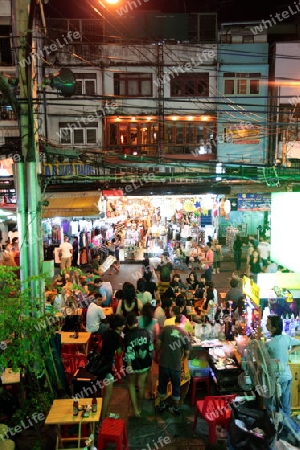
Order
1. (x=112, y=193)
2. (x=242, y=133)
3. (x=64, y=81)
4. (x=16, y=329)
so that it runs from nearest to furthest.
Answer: (x=16, y=329) → (x=64, y=81) → (x=112, y=193) → (x=242, y=133)

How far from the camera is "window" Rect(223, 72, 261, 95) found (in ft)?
79.0

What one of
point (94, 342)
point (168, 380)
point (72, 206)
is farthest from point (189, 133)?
point (168, 380)

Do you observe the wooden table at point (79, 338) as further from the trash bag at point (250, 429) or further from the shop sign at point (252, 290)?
the trash bag at point (250, 429)

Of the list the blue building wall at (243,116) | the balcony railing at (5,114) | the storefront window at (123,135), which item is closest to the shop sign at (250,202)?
the blue building wall at (243,116)

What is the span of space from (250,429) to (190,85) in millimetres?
21562

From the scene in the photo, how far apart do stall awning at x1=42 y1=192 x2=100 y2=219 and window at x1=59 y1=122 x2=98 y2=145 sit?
914 centimetres

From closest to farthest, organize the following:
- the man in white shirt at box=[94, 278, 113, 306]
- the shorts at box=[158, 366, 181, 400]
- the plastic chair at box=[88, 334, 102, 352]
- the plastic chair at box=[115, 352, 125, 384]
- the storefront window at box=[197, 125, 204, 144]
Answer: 1. the shorts at box=[158, 366, 181, 400]
2. the plastic chair at box=[115, 352, 125, 384]
3. the plastic chair at box=[88, 334, 102, 352]
4. the man in white shirt at box=[94, 278, 113, 306]
5. the storefront window at box=[197, 125, 204, 144]

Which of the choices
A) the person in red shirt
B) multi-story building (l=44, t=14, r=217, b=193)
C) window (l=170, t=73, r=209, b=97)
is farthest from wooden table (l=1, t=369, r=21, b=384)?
window (l=170, t=73, r=209, b=97)

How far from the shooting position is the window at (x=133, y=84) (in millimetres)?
23719

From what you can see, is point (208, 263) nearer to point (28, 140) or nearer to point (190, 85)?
point (28, 140)

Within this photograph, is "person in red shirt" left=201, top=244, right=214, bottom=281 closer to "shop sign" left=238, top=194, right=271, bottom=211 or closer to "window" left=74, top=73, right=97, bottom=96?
"shop sign" left=238, top=194, right=271, bottom=211

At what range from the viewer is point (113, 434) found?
5.85 meters

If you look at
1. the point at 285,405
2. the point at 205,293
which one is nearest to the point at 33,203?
the point at 285,405

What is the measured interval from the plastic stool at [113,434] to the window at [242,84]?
22.0 meters
